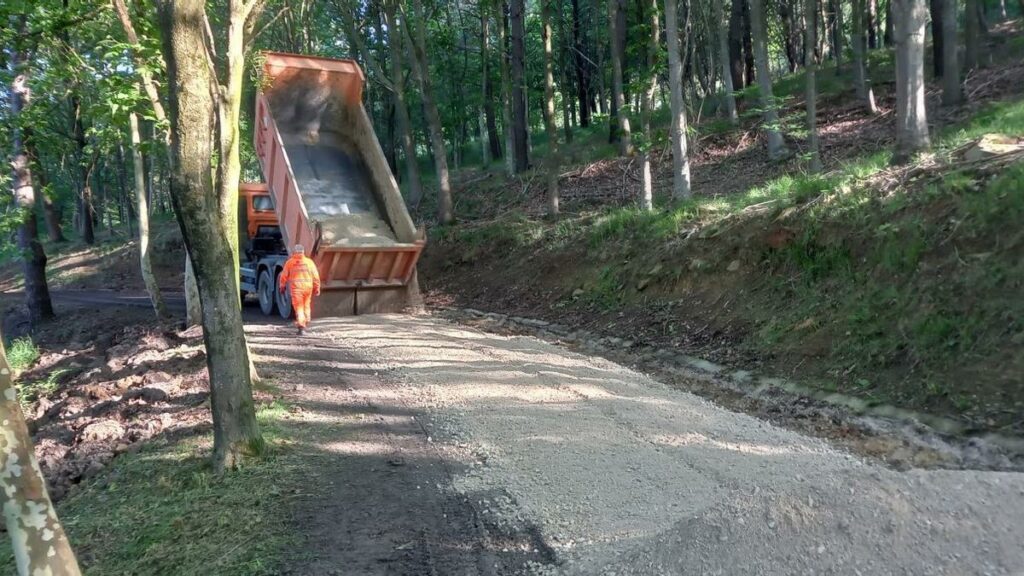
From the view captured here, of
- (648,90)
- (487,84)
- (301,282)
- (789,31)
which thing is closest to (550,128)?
(648,90)

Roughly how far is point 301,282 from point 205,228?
20.3 ft

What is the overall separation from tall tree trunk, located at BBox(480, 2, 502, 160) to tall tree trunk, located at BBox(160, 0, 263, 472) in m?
14.7

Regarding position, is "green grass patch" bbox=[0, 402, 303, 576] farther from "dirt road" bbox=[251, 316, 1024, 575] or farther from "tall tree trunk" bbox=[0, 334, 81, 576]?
"tall tree trunk" bbox=[0, 334, 81, 576]

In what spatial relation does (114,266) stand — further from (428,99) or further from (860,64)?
(860,64)

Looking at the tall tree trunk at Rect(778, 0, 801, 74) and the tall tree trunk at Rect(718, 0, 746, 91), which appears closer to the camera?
the tall tree trunk at Rect(718, 0, 746, 91)

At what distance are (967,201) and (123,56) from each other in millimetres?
9765

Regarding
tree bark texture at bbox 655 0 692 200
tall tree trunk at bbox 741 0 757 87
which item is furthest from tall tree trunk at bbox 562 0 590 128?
tree bark texture at bbox 655 0 692 200

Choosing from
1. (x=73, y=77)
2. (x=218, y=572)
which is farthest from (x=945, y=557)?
(x=73, y=77)

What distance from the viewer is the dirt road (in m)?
3.73

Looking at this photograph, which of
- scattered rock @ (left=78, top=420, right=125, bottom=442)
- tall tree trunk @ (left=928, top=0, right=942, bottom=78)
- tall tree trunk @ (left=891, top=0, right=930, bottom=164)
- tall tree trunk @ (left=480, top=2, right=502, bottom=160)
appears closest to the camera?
scattered rock @ (left=78, top=420, right=125, bottom=442)

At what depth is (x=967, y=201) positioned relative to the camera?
7.27 meters

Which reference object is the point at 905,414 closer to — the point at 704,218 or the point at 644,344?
the point at 644,344

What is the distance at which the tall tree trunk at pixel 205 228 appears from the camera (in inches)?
204

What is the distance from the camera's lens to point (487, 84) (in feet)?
89.5
